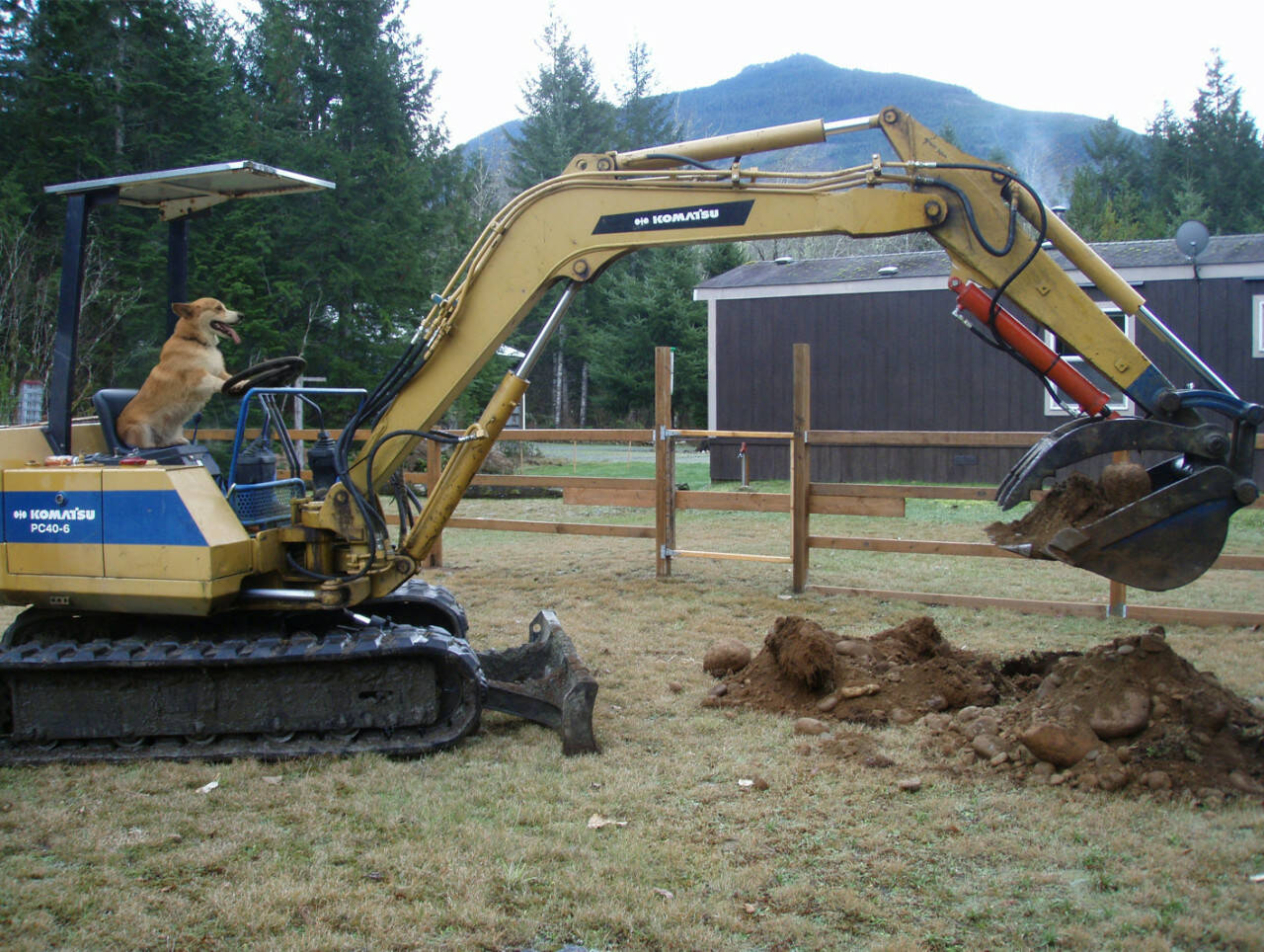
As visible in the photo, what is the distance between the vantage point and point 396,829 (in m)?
4.05

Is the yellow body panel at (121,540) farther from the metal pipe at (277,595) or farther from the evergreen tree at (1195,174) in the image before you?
the evergreen tree at (1195,174)

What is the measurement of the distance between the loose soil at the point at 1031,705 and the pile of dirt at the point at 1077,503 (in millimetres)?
805

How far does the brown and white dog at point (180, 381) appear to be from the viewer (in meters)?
5.19

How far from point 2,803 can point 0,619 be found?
4485 mm

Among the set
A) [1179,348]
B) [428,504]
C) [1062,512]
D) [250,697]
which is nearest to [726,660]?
[428,504]

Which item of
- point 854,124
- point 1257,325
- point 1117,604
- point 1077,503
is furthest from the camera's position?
point 1257,325

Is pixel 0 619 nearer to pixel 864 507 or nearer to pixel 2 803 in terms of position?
pixel 2 803

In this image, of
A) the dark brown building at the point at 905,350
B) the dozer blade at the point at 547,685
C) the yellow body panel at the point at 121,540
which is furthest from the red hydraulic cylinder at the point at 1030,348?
the dark brown building at the point at 905,350

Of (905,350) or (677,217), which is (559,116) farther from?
(677,217)

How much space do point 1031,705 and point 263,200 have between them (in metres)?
22.6

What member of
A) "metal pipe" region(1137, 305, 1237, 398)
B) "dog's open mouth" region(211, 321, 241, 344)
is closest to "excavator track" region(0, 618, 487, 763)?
"dog's open mouth" region(211, 321, 241, 344)

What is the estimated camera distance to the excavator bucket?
439 centimetres

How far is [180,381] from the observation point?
17.0ft

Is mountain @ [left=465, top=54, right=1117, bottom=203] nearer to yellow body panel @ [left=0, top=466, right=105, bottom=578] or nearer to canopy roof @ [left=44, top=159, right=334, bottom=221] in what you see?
canopy roof @ [left=44, top=159, right=334, bottom=221]
